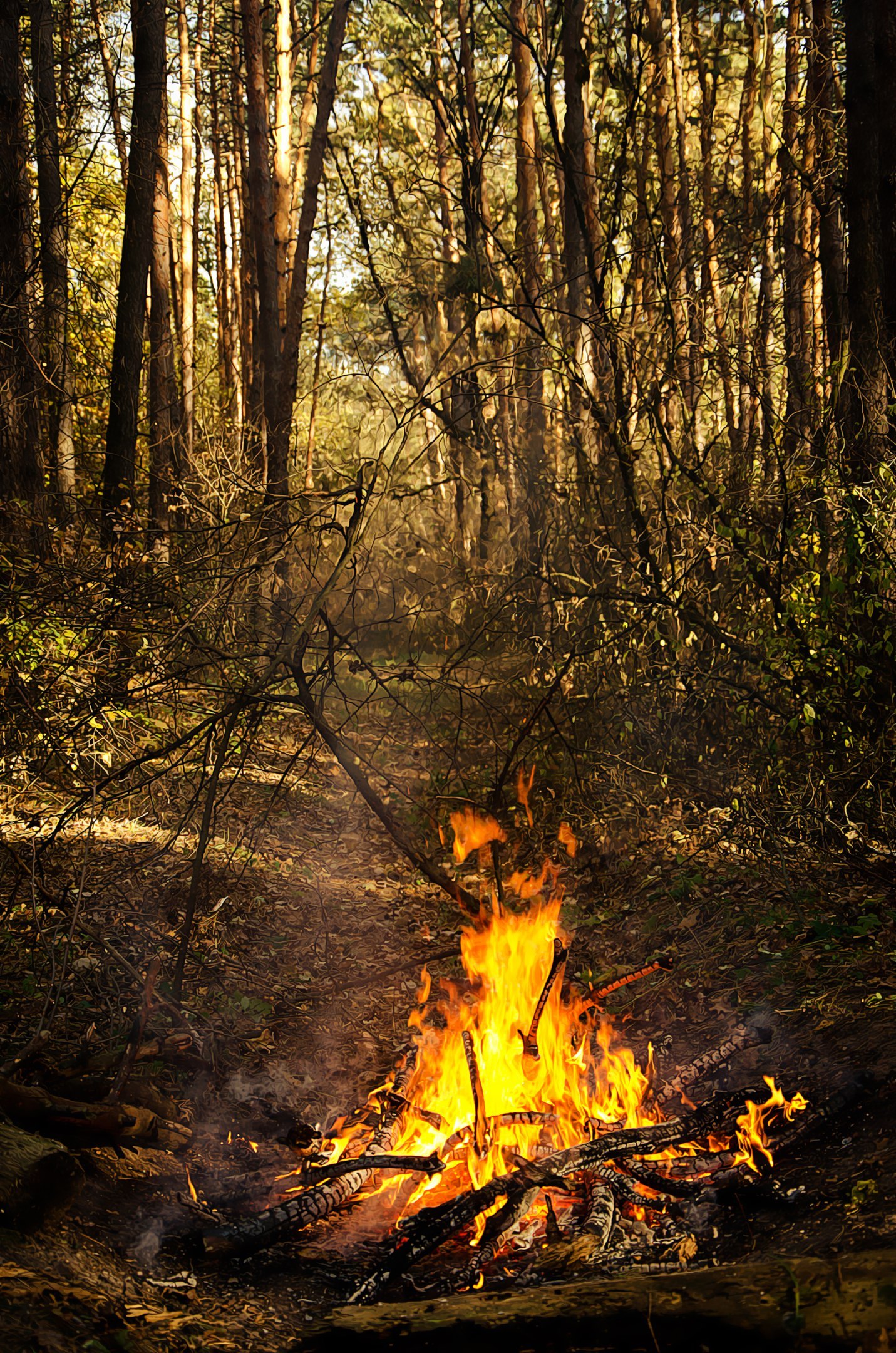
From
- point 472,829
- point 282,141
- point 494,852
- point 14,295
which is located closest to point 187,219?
point 282,141

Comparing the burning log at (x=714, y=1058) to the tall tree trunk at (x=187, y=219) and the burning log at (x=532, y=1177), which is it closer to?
the burning log at (x=532, y=1177)

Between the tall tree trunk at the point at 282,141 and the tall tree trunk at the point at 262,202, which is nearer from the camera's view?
the tall tree trunk at the point at 262,202

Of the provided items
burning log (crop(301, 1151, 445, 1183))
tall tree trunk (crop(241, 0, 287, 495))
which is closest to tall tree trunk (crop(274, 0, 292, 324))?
tall tree trunk (crop(241, 0, 287, 495))

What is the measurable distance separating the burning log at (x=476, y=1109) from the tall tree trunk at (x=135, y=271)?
8.22m

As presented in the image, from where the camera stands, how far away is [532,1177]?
3.62 meters

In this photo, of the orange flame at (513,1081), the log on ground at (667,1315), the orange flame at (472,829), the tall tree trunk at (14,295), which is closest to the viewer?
the log on ground at (667,1315)

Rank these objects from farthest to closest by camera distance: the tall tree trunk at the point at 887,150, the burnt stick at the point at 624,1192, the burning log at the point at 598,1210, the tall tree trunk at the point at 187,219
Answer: the tall tree trunk at the point at 187,219 < the tall tree trunk at the point at 887,150 < the burnt stick at the point at 624,1192 < the burning log at the point at 598,1210

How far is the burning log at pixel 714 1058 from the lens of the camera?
14.5ft

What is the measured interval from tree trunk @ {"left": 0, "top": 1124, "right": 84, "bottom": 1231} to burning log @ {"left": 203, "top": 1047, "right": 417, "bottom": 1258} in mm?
537

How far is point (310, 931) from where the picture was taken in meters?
6.99

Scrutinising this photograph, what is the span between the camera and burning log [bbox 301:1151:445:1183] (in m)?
3.85

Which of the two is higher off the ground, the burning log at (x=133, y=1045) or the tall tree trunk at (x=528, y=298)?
the tall tree trunk at (x=528, y=298)

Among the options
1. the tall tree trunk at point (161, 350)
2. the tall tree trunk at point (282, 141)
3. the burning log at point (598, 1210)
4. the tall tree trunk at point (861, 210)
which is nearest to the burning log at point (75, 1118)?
the burning log at point (598, 1210)

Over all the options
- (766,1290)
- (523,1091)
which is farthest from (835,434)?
(766,1290)
